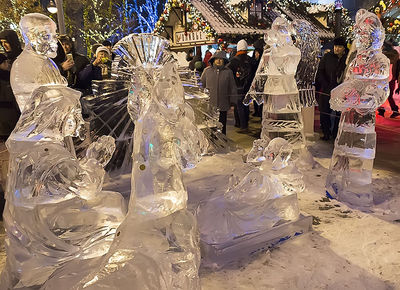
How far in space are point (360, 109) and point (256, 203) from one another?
4.98 ft

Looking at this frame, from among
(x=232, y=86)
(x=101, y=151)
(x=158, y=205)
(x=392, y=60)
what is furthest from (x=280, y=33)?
(x=392, y=60)

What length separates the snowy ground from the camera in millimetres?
2408

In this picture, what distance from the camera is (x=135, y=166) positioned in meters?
1.59

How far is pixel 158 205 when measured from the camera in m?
1.58

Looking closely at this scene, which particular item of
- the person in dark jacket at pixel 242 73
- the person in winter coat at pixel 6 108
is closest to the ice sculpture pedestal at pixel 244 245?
the person in winter coat at pixel 6 108

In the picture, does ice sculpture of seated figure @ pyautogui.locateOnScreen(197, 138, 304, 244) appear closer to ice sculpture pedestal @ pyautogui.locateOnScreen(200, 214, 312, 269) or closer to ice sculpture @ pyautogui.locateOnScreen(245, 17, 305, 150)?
ice sculpture pedestal @ pyautogui.locateOnScreen(200, 214, 312, 269)

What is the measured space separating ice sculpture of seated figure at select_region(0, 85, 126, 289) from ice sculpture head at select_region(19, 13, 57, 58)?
1.19ft

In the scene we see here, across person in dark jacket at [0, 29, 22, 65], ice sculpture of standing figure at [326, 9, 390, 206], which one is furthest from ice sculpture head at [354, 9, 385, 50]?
person in dark jacket at [0, 29, 22, 65]

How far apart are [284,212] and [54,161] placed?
191cm

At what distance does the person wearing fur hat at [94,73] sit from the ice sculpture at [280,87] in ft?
8.07

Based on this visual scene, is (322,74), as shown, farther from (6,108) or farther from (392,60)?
(6,108)

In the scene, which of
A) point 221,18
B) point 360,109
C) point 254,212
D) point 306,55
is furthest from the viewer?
point 221,18

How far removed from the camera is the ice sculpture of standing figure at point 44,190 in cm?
183

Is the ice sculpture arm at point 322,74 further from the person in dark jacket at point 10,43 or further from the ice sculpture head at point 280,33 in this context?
the person in dark jacket at point 10,43
